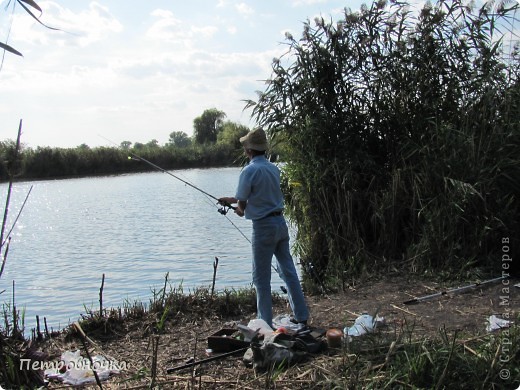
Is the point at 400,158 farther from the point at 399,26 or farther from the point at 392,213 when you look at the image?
the point at 399,26

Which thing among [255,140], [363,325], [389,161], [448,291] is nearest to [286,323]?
[363,325]

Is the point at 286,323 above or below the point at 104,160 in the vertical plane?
below

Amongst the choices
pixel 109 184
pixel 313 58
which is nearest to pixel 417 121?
pixel 313 58

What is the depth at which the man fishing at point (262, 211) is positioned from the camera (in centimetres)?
441

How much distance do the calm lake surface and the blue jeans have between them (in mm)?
2033

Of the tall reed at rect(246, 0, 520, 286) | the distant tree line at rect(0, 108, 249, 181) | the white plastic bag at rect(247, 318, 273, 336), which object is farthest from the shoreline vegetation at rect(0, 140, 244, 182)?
the white plastic bag at rect(247, 318, 273, 336)

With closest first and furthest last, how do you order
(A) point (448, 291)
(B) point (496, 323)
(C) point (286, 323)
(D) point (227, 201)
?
1. (B) point (496, 323)
2. (D) point (227, 201)
3. (C) point (286, 323)
4. (A) point (448, 291)

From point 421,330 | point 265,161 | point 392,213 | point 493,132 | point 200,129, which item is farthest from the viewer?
point 200,129

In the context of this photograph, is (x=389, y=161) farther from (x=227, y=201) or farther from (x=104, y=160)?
(x=104, y=160)

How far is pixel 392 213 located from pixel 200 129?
64728 mm

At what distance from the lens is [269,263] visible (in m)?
4.52

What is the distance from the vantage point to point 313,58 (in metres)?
7.32

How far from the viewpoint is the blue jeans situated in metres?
4.45

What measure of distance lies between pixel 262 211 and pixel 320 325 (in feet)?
4.06
